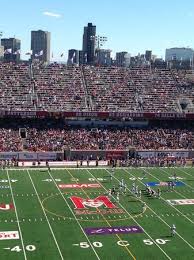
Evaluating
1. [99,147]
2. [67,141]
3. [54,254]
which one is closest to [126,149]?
[99,147]

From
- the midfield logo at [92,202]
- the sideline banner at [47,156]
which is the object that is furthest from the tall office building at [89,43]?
the midfield logo at [92,202]

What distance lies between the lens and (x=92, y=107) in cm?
5672

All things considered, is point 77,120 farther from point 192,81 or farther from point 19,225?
point 19,225

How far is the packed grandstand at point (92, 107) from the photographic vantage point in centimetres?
5088

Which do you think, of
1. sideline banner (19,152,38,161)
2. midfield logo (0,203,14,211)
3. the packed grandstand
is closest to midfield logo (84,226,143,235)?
midfield logo (0,203,14,211)

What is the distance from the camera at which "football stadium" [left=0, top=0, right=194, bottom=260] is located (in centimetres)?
2486

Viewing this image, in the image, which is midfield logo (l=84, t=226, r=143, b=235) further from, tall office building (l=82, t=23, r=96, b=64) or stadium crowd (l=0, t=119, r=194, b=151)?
tall office building (l=82, t=23, r=96, b=64)

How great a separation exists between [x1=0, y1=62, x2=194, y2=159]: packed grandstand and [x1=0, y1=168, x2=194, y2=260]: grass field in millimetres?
11448

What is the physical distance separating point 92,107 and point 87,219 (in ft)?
97.3

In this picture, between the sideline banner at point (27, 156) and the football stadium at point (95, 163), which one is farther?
the sideline banner at point (27, 156)

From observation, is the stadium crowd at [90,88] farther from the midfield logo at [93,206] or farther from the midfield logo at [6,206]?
the midfield logo at [6,206]

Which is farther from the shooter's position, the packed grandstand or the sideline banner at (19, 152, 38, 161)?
the packed grandstand

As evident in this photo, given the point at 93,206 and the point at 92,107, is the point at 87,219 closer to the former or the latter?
the point at 93,206

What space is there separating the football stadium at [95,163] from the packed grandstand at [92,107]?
0.12 metres
